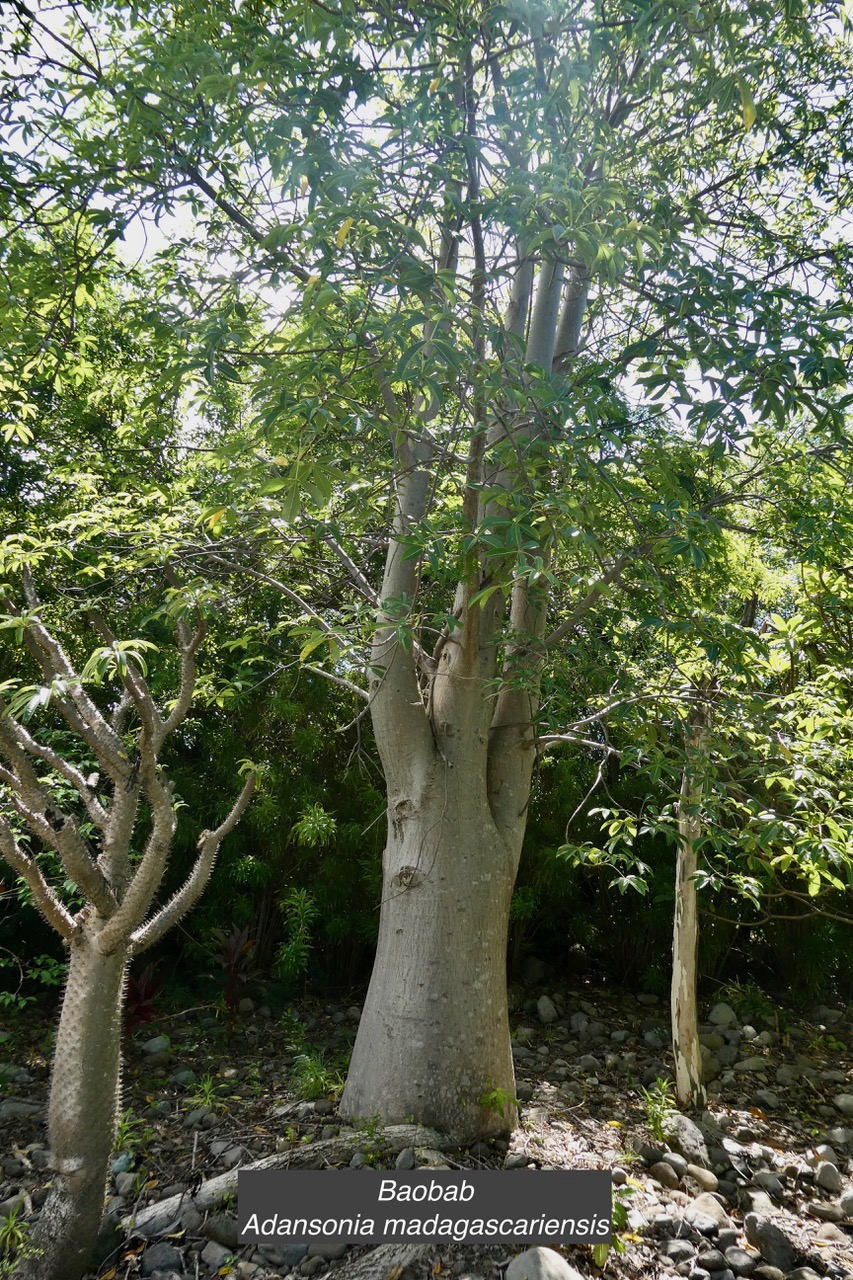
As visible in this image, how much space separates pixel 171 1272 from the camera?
2150mm

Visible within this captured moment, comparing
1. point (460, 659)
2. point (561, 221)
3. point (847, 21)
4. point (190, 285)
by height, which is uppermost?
point (847, 21)

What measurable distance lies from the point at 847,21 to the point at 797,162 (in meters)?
0.60

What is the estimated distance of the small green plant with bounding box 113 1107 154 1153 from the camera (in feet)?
9.02

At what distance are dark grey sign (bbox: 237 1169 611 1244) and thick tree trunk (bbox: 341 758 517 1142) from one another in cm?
31

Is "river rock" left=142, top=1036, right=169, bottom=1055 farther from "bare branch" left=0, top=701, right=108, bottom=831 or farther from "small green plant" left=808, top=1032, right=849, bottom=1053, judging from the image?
"small green plant" left=808, top=1032, right=849, bottom=1053

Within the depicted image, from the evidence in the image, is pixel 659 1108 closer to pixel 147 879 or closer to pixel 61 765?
pixel 147 879

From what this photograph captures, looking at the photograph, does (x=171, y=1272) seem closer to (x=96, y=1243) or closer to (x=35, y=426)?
(x=96, y=1243)

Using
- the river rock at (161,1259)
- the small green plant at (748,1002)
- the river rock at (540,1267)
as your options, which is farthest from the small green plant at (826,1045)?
the river rock at (161,1259)

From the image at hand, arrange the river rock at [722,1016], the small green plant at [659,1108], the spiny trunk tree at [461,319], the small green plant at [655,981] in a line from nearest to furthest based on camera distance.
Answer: the spiny trunk tree at [461,319], the small green plant at [659,1108], the river rock at [722,1016], the small green plant at [655,981]

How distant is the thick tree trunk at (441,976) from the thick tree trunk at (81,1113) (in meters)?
0.87


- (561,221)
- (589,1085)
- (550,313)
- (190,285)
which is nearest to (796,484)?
(550,313)

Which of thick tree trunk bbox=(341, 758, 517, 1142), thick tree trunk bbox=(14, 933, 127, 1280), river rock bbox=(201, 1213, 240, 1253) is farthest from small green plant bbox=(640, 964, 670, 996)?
thick tree trunk bbox=(14, 933, 127, 1280)

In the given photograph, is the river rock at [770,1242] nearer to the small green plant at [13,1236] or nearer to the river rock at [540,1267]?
the river rock at [540,1267]

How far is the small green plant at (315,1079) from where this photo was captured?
3102 millimetres
